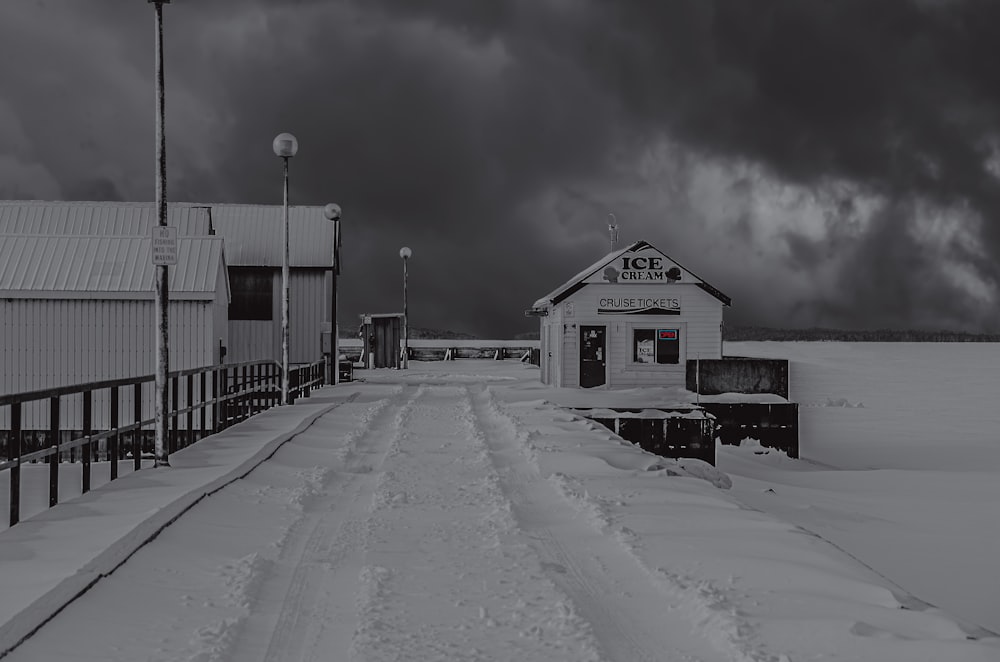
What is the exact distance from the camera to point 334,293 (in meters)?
36.8

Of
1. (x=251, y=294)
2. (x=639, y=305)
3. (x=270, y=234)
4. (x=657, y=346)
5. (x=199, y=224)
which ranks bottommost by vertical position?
(x=657, y=346)

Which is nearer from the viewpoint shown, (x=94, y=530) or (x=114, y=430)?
(x=94, y=530)

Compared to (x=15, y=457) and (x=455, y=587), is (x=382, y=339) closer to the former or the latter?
(x=15, y=457)

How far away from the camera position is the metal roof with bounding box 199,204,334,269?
37.1 metres

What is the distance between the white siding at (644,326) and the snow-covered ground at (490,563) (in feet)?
42.7

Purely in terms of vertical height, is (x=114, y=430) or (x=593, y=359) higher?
(x=593, y=359)

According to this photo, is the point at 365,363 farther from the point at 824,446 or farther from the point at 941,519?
the point at 941,519

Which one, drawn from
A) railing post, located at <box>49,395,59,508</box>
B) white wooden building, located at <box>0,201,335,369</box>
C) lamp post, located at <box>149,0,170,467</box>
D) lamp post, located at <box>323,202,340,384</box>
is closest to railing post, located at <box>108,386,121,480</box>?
lamp post, located at <box>149,0,170,467</box>

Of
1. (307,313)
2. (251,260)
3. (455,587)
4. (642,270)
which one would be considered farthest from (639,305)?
(455,587)

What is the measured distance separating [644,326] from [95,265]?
16.7 metres

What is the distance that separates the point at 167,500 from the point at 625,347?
2090cm

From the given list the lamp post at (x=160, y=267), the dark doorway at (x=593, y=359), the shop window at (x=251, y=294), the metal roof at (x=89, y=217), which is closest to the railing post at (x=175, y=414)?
the lamp post at (x=160, y=267)

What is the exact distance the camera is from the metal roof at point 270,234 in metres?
37.1

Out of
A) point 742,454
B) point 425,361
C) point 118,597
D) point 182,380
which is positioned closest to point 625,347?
point 742,454
